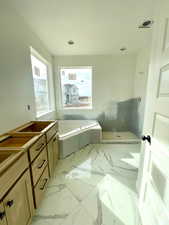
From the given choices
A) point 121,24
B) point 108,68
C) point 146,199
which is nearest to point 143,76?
point 108,68

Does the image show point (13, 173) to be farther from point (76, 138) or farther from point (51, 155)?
point (76, 138)

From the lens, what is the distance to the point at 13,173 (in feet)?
2.81

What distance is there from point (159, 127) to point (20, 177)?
1.21 metres

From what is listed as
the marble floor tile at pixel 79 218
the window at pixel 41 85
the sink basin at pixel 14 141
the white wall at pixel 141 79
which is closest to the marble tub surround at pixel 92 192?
the marble floor tile at pixel 79 218

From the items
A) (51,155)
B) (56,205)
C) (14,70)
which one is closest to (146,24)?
(14,70)

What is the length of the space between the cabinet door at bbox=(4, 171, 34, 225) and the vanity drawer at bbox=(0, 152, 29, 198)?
0.05 meters

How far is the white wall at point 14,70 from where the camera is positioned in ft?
4.65

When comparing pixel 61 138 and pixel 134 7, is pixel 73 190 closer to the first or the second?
pixel 61 138

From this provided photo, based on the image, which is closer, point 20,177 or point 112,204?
point 20,177

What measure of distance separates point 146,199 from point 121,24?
8.40ft

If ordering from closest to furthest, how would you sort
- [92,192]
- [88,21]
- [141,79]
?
[92,192] → [88,21] → [141,79]

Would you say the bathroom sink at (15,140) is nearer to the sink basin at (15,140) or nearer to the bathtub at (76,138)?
the sink basin at (15,140)

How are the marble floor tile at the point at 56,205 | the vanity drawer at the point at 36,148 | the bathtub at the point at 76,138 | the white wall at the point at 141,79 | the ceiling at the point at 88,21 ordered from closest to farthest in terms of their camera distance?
Answer: the vanity drawer at the point at 36,148, the marble floor tile at the point at 56,205, the ceiling at the point at 88,21, the bathtub at the point at 76,138, the white wall at the point at 141,79

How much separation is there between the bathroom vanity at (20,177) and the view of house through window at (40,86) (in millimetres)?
1348
